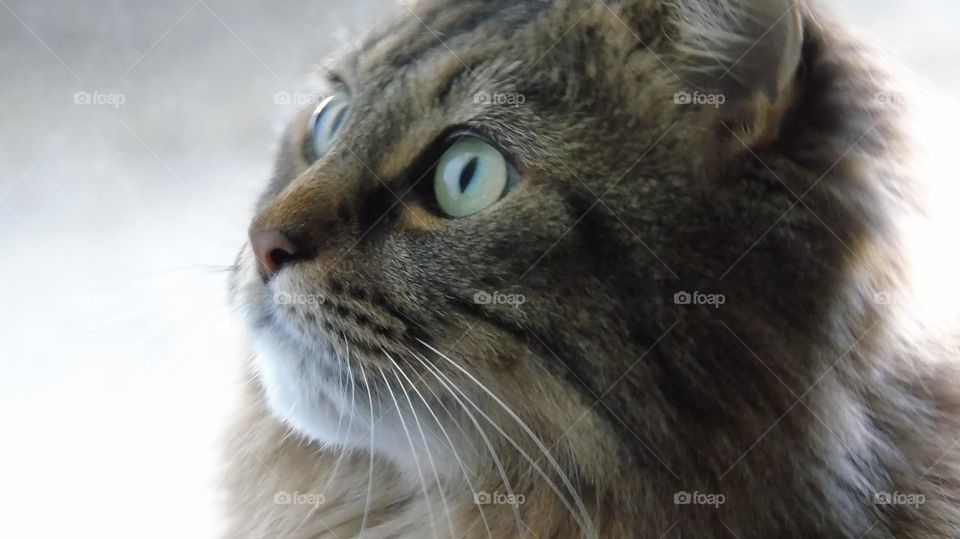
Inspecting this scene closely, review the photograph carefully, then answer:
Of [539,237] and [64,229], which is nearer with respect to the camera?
[539,237]

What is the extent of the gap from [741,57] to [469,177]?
260mm

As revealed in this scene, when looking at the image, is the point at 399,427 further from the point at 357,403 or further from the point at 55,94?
the point at 55,94

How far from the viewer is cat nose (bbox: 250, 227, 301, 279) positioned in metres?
0.85

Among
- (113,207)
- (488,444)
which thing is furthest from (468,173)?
(113,207)

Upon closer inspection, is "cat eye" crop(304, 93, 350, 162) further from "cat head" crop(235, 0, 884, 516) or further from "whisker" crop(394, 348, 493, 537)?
"whisker" crop(394, 348, 493, 537)

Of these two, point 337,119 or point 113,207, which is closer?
point 337,119

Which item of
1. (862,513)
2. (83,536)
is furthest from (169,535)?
(862,513)

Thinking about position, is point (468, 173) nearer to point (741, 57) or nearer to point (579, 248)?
point (579, 248)

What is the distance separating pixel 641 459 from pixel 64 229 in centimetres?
90

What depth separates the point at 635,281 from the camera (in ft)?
2.59

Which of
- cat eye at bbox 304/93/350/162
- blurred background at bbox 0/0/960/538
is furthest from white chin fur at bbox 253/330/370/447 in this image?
blurred background at bbox 0/0/960/538

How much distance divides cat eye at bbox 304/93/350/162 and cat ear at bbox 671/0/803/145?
344 millimetres

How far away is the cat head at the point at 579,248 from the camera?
79cm

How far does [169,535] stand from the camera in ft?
4.14
